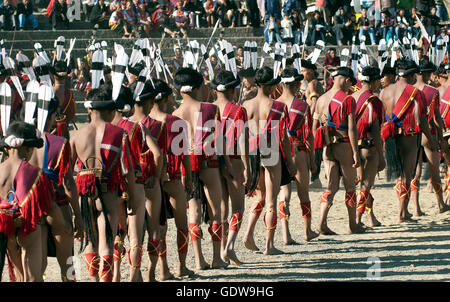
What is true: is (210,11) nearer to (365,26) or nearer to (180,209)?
(365,26)

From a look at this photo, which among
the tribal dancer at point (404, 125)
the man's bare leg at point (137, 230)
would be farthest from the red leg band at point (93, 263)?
the tribal dancer at point (404, 125)

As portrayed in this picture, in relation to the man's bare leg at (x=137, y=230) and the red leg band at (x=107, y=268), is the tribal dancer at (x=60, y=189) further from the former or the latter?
the man's bare leg at (x=137, y=230)

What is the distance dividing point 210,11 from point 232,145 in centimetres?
1819

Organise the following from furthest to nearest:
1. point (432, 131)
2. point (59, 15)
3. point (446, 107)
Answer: point (59, 15) → point (446, 107) → point (432, 131)

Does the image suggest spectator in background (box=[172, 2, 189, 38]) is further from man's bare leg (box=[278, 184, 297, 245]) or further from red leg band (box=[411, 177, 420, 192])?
man's bare leg (box=[278, 184, 297, 245])

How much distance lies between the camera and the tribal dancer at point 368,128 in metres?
11.2

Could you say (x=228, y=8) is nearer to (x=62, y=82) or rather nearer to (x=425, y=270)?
(x=62, y=82)

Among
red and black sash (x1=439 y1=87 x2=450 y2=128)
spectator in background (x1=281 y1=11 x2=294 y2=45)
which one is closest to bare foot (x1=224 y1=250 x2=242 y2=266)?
red and black sash (x1=439 y1=87 x2=450 y2=128)

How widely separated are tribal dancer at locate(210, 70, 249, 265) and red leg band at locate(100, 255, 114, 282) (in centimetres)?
201

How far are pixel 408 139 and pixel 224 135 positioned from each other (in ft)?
10.7

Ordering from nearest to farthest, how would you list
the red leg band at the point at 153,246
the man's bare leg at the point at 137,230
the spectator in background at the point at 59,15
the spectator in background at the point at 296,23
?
the man's bare leg at the point at 137,230 < the red leg band at the point at 153,246 < the spectator in background at the point at 296,23 < the spectator in background at the point at 59,15

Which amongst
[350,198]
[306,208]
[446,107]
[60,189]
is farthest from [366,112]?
[60,189]

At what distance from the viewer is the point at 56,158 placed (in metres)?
7.09
